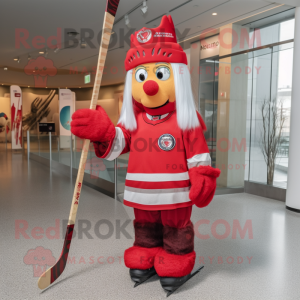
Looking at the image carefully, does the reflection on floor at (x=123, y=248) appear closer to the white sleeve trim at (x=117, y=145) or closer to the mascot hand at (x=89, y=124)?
the white sleeve trim at (x=117, y=145)

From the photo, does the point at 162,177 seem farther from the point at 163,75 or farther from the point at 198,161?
the point at 163,75

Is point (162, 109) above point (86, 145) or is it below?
above

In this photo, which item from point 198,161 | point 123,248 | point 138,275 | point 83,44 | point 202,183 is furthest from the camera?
point 83,44

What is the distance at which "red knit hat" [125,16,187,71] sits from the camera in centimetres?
194

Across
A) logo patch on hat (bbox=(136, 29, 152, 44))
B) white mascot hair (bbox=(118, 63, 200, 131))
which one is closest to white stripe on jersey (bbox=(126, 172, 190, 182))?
white mascot hair (bbox=(118, 63, 200, 131))

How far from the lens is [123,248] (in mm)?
2654

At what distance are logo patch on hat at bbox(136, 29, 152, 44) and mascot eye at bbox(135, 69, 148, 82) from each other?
7.3 inches

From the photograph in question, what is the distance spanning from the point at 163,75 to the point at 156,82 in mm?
82

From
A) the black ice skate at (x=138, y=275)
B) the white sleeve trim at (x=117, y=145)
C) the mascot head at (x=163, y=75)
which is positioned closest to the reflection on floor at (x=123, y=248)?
the black ice skate at (x=138, y=275)

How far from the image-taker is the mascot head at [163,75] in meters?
1.93

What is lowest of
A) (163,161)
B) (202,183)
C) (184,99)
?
(202,183)

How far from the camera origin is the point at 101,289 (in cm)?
200

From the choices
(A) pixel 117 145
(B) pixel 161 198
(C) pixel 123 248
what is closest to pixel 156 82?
(A) pixel 117 145

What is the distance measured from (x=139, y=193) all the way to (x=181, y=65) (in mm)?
817
